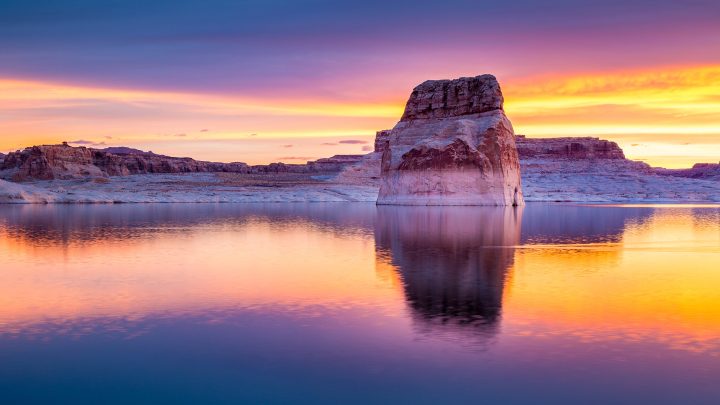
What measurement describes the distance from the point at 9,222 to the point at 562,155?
142201 millimetres

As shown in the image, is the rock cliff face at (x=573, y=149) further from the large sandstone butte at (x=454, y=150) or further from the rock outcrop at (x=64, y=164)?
the rock outcrop at (x=64, y=164)

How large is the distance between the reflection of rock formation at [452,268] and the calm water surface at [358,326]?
0.09m

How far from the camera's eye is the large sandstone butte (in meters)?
69.4

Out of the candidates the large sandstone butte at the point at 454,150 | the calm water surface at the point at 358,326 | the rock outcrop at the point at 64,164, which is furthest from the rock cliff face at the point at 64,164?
the calm water surface at the point at 358,326

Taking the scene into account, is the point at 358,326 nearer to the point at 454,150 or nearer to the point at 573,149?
the point at 454,150

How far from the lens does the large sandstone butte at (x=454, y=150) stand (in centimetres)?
6938

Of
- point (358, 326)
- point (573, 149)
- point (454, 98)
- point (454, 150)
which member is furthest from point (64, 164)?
point (358, 326)

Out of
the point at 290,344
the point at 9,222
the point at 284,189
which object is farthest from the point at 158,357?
the point at 284,189

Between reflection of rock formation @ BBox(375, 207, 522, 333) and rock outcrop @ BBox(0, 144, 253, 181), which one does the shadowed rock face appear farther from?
rock outcrop @ BBox(0, 144, 253, 181)

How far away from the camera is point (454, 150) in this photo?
6881 centimetres

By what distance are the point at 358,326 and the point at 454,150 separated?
57.6 metres

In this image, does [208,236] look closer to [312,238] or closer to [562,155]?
[312,238]

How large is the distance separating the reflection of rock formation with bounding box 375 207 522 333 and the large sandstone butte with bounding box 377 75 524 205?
1238 inches

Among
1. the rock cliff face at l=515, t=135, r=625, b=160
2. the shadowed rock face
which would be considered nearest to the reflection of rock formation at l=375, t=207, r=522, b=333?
the shadowed rock face
